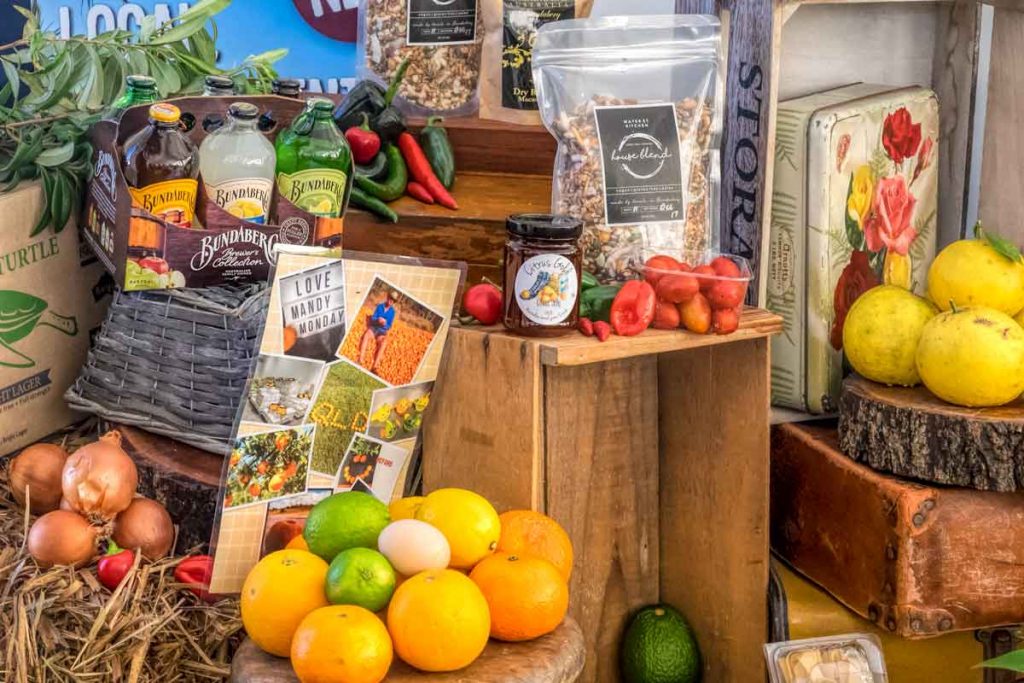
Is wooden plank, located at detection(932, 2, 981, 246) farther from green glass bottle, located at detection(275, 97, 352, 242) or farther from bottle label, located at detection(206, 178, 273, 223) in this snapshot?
bottle label, located at detection(206, 178, 273, 223)

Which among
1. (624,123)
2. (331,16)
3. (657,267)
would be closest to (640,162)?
(624,123)

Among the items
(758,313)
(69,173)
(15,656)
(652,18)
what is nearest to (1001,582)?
(758,313)

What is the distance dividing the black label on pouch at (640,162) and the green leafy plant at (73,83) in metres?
0.75

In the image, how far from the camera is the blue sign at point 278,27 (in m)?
2.90

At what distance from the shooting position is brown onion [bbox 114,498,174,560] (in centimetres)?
193

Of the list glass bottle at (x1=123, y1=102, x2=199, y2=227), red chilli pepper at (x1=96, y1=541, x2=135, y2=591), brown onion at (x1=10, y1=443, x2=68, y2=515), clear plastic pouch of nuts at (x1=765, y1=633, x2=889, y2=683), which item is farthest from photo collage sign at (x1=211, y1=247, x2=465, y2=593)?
clear plastic pouch of nuts at (x1=765, y1=633, x2=889, y2=683)

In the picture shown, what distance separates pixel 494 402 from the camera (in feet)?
6.27

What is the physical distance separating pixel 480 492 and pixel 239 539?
1.23 ft

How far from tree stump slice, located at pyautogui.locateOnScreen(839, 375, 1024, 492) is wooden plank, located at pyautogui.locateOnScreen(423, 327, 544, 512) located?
580mm

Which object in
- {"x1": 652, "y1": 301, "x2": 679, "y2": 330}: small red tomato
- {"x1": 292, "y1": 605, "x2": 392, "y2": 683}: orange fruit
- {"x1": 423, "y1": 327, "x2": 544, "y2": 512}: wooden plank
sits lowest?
{"x1": 292, "y1": 605, "x2": 392, "y2": 683}: orange fruit

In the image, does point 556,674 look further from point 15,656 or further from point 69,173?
point 69,173

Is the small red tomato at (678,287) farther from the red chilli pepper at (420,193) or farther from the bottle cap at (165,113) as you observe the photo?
the bottle cap at (165,113)

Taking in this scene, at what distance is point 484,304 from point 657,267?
0.27 meters

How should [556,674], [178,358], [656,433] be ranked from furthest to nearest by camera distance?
1. [656,433]
2. [178,358]
3. [556,674]
